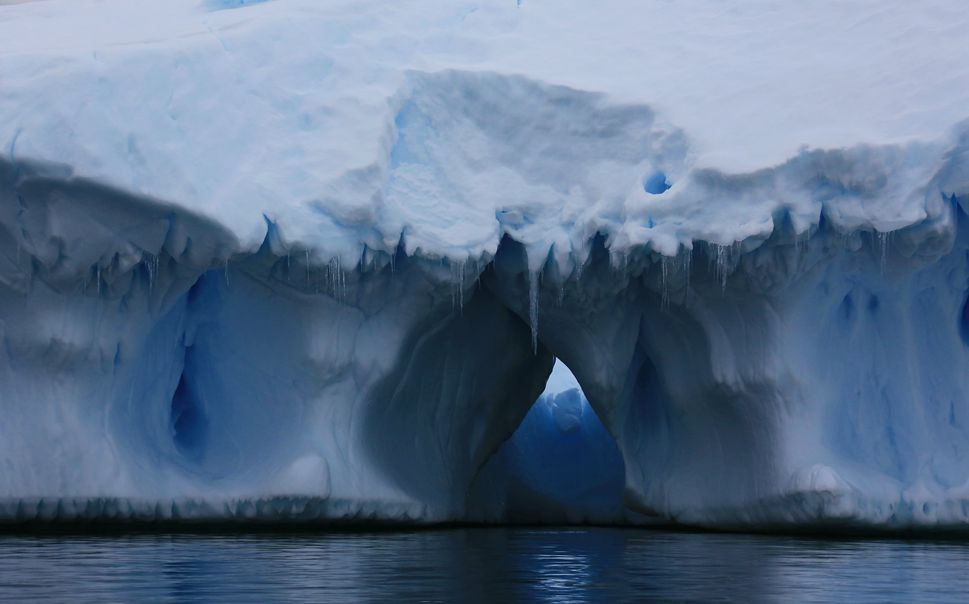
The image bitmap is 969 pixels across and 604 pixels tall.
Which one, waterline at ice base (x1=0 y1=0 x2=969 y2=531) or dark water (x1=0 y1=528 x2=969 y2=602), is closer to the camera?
dark water (x1=0 y1=528 x2=969 y2=602)

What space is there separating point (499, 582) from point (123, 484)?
4.62m

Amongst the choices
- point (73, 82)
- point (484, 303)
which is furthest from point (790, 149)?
point (73, 82)

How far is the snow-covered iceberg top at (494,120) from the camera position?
29.3 feet

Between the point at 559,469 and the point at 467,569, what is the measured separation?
7884mm

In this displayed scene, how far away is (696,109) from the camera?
9797mm

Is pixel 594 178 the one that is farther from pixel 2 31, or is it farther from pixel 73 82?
pixel 2 31

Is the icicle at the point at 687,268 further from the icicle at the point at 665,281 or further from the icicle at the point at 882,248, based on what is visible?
the icicle at the point at 882,248

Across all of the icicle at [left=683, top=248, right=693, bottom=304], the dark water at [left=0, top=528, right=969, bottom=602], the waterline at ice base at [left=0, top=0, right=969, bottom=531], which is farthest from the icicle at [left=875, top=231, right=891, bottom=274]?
the dark water at [left=0, top=528, right=969, bottom=602]

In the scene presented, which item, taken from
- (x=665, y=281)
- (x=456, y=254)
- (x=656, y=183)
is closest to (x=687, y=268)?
(x=665, y=281)

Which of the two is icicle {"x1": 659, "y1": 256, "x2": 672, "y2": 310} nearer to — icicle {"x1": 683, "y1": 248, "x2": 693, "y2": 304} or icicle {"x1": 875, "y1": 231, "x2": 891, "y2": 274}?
icicle {"x1": 683, "y1": 248, "x2": 693, "y2": 304}

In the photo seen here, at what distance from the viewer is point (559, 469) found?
1364 cm

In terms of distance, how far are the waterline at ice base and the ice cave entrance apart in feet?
7.28

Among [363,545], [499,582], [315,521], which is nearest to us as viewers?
[499,582]

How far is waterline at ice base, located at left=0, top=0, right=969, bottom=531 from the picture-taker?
352 inches
